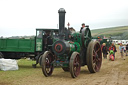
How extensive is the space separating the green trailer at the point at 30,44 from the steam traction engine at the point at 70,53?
2699 mm

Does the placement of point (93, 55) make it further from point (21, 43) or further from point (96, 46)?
point (21, 43)

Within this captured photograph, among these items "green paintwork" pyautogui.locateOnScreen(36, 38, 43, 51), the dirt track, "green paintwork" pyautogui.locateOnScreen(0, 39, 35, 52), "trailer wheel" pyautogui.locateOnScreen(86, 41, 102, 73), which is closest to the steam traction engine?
"trailer wheel" pyautogui.locateOnScreen(86, 41, 102, 73)

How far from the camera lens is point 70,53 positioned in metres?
8.47

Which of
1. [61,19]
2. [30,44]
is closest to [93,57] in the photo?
[61,19]

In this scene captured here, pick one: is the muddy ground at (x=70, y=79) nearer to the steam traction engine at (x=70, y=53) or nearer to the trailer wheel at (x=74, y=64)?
the trailer wheel at (x=74, y=64)

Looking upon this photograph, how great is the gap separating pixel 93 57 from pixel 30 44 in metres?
4.09

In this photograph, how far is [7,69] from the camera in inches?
399

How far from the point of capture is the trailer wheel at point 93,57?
903 centimetres

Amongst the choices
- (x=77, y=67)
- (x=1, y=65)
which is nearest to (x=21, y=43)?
(x=1, y=65)

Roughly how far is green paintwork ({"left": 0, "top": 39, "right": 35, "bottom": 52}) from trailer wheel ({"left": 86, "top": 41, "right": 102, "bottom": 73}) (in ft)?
12.7

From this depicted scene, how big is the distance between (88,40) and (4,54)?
560 centimetres

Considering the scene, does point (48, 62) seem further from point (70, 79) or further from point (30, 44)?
point (30, 44)

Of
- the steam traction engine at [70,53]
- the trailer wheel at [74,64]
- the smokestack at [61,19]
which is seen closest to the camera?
the trailer wheel at [74,64]

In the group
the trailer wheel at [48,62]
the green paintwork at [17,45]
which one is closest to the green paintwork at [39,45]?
the green paintwork at [17,45]
